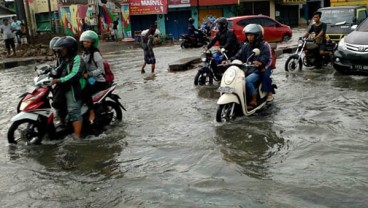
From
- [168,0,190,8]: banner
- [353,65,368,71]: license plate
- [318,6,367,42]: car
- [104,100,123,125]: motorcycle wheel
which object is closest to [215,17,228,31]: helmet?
[353,65,368,71]: license plate

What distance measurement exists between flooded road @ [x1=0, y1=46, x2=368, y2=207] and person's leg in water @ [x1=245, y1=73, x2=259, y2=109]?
293 mm

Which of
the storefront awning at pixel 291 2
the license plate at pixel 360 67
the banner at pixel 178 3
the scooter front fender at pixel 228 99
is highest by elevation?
the banner at pixel 178 3

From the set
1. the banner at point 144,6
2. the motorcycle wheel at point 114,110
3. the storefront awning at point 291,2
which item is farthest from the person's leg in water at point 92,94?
the storefront awning at point 291,2

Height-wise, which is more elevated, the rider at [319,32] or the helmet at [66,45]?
the helmet at [66,45]

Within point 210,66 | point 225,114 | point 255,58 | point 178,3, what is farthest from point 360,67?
point 178,3

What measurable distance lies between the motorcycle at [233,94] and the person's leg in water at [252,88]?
0.09 m

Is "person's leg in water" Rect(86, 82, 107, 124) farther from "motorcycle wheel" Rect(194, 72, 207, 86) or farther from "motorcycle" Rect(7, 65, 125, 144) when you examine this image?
"motorcycle wheel" Rect(194, 72, 207, 86)

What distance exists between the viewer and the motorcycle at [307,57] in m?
11.9

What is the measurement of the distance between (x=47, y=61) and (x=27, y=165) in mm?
13956

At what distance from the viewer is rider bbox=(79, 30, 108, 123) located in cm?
675

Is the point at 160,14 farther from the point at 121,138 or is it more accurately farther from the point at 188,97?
the point at 121,138

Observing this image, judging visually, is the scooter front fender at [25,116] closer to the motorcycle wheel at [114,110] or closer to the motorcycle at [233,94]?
the motorcycle wheel at [114,110]

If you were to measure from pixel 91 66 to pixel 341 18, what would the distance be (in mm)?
11468

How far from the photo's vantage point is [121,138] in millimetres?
6852
